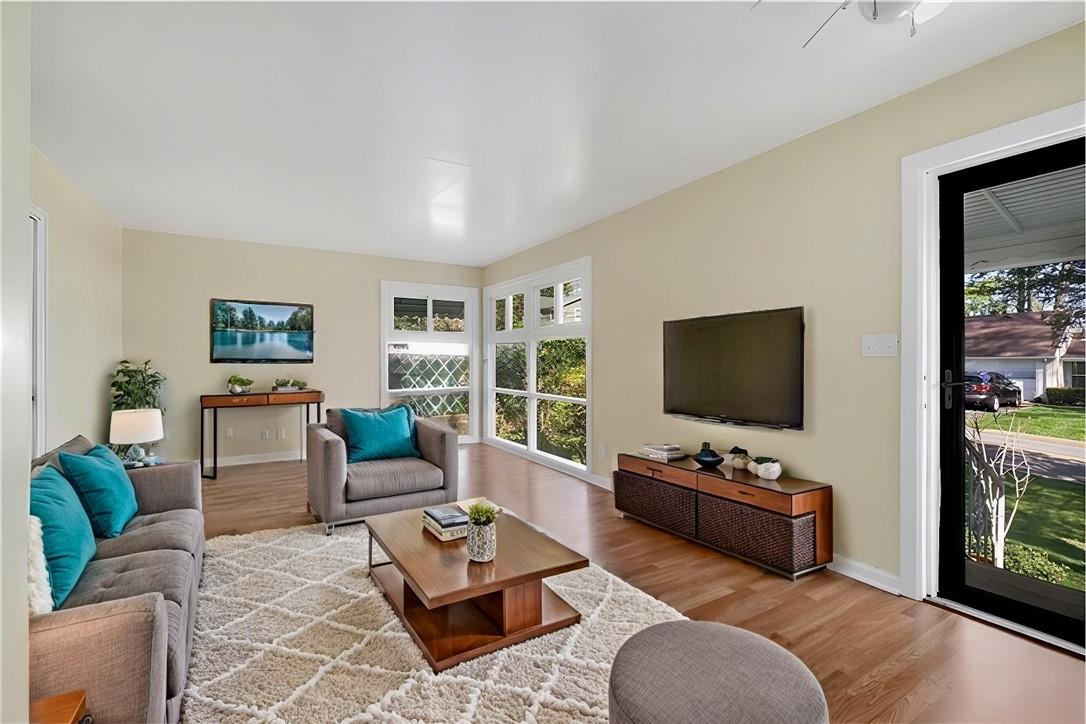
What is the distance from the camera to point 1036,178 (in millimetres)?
2289

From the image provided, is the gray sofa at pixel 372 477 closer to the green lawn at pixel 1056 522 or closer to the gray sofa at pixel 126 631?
the gray sofa at pixel 126 631

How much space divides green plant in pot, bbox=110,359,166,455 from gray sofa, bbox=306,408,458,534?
2226mm

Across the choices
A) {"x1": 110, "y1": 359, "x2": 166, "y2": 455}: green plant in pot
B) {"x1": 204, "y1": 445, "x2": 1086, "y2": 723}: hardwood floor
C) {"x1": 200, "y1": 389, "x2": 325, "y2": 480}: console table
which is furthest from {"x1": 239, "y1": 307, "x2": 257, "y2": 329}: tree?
{"x1": 204, "y1": 445, "x2": 1086, "y2": 723}: hardwood floor

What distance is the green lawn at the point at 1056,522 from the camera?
2186 mm

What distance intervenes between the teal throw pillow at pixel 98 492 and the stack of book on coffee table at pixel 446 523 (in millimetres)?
1326

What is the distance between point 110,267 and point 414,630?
4855mm

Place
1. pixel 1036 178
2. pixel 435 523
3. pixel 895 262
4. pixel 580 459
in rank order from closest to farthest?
pixel 1036 178 < pixel 435 523 < pixel 895 262 < pixel 580 459

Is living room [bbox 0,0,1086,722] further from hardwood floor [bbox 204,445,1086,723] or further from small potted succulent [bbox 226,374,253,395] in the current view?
small potted succulent [bbox 226,374,253,395]

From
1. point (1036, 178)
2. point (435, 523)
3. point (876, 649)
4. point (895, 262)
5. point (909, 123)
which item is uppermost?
point (909, 123)

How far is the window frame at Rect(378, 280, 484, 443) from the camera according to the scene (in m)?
6.52

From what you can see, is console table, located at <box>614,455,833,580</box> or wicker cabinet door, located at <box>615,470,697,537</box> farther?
wicker cabinet door, located at <box>615,470,697,537</box>

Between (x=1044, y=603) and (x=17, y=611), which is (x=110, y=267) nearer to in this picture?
(x=17, y=611)

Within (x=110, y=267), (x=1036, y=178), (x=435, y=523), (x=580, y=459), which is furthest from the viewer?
(x=580, y=459)

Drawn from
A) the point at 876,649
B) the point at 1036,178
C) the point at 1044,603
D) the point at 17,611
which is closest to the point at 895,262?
the point at 1036,178
